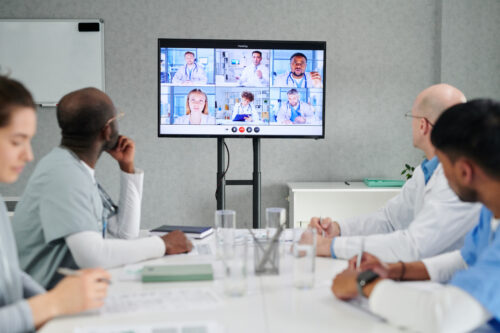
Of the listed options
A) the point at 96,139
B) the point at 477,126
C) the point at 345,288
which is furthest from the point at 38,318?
the point at 477,126

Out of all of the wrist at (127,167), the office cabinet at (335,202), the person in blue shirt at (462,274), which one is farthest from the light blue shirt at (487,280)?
the office cabinet at (335,202)

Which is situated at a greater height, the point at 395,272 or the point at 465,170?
the point at 465,170

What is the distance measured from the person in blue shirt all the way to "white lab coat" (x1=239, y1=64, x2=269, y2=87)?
5.98ft

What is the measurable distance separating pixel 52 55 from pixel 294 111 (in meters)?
2.24

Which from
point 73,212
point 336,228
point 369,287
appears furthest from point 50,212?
point 336,228

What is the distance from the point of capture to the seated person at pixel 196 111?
2.91 metres

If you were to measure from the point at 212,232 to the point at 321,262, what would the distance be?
2.18ft

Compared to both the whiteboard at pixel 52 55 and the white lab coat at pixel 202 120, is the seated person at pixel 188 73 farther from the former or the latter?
the whiteboard at pixel 52 55

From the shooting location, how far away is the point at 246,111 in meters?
2.96

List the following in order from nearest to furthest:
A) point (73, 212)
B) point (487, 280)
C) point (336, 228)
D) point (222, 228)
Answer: point (487, 280) < point (73, 212) < point (222, 228) < point (336, 228)

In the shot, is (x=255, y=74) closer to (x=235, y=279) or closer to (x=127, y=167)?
(x=127, y=167)

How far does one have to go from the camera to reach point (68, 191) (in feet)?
5.17

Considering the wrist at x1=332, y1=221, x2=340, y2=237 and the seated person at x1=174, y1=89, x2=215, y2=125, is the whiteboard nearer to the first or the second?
the seated person at x1=174, y1=89, x2=215, y2=125

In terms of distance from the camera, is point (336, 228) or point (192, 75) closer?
point (336, 228)
